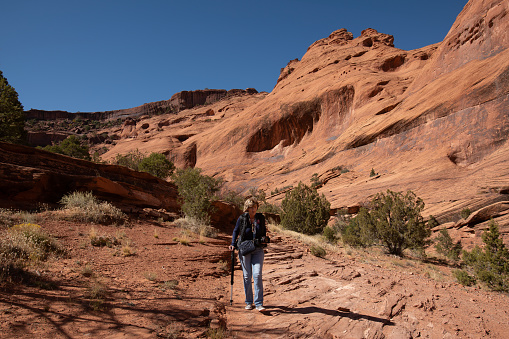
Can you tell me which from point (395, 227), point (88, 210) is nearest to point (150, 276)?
point (88, 210)

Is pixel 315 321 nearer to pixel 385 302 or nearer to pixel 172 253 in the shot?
pixel 385 302

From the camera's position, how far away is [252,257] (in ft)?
14.7

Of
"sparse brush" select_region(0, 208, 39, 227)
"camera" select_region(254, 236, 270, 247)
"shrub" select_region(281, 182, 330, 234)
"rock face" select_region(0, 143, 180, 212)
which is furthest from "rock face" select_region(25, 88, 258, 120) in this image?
"camera" select_region(254, 236, 270, 247)

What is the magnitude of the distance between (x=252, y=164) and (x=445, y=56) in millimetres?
28891

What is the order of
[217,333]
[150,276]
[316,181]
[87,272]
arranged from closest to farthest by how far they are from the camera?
[217,333], [87,272], [150,276], [316,181]

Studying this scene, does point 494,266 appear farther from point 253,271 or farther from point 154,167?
point 154,167

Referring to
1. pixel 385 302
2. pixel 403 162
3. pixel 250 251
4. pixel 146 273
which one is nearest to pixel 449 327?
pixel 385 302

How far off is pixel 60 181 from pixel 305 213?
12.7m

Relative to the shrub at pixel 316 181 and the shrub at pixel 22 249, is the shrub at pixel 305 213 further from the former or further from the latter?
the shrub at pixel 22 249

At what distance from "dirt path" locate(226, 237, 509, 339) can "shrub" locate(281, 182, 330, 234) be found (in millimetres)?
9941

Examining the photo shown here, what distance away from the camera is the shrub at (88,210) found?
9055 mm

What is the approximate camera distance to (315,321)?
393 cm

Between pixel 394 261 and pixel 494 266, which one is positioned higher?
pixel 494 266

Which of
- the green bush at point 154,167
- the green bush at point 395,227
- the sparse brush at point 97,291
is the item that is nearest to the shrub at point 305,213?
the green bush at point 395,227
